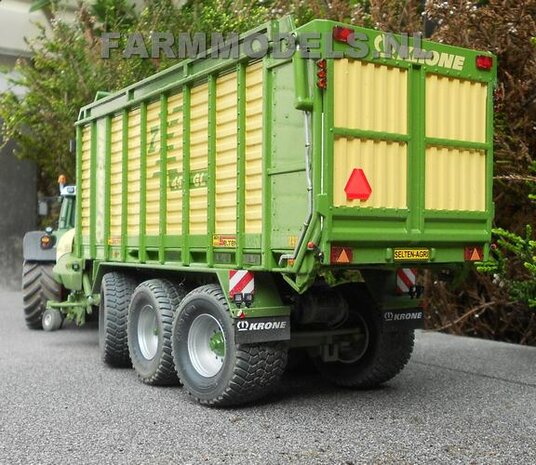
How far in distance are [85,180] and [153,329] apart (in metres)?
2.65

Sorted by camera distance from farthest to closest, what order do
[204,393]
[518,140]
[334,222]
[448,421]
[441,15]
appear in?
[441,15], [518,140], [204,393], [448,421], [334,222]

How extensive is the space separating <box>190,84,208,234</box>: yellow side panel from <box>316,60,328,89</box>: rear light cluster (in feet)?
5.08

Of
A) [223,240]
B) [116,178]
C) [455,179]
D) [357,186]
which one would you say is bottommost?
[223,240]

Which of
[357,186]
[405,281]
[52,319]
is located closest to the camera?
[357,186]

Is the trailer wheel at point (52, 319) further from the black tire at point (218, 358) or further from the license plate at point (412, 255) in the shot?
the license plate at point (412, 255)

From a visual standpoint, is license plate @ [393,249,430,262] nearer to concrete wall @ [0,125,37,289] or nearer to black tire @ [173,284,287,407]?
black tire @ [173,284,287,407]

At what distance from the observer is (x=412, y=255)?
6.33 meters

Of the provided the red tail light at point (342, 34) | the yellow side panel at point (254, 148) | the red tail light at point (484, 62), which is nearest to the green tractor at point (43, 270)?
the yellow side panel at point (254, 148)

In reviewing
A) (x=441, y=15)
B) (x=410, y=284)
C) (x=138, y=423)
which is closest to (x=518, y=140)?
(x=441, y=15)

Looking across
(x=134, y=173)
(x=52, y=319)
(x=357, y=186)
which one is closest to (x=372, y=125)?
(x=357, y=186)

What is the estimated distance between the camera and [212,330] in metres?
6.84

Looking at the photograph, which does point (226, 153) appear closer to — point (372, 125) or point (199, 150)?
point (199, 150)

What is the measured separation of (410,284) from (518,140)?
327cm

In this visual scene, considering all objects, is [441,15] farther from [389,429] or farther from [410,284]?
[389,429]
